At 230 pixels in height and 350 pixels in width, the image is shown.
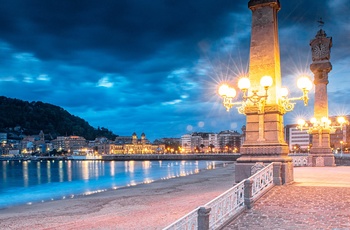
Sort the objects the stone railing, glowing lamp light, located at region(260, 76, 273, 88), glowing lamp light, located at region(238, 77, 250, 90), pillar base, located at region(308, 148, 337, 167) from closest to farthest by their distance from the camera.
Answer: the stone railing, glowing lamp light, located at region(260, 76, 273, 88), glowing lamp light, located at region(238, 77, 250, 90), pillar base, located at region(308, 148, 337, 167)

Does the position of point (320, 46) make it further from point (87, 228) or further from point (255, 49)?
point (87, 228)

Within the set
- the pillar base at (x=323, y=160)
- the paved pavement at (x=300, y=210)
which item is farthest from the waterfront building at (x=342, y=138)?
the paved pavement at (x=300, y=210)

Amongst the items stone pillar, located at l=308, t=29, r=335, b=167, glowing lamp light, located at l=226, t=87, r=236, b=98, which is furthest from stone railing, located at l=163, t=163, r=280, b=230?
stone pillar, located at l=308, t=29, r=335, b=167

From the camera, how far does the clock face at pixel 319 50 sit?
2753cm

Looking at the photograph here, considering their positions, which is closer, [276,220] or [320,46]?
[276,220]

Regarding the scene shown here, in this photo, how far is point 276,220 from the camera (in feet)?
30.3

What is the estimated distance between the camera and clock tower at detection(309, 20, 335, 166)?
2744cm

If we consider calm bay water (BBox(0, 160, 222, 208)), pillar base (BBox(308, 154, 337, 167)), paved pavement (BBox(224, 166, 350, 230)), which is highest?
paved pavement (BBox(224, 166, 350, 230))

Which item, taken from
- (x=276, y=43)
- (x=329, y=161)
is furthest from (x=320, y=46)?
(x=276, y=43)

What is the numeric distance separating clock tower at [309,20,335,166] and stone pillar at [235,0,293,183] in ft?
46.8

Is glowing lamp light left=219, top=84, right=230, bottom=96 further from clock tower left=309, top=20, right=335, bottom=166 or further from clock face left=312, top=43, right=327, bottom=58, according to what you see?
clock face left=312, top=43, right=327, bottom=58

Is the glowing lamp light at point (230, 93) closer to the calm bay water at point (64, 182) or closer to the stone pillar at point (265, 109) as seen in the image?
the stone pillar at point (265, 109)

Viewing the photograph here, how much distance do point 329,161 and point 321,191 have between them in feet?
57.1

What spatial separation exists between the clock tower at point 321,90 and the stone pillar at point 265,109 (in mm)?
14272
